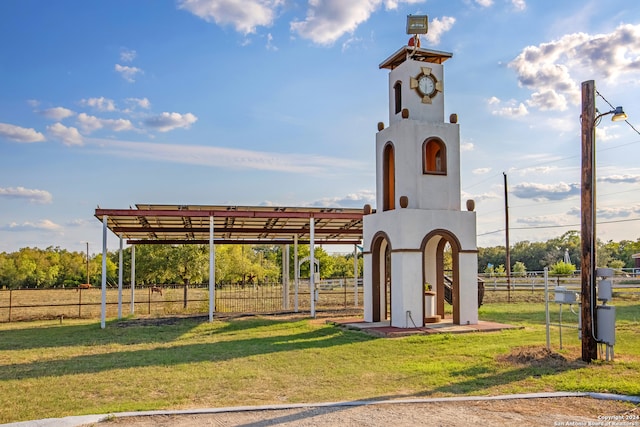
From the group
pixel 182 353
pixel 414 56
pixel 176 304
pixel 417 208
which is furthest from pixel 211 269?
pixel 176 304

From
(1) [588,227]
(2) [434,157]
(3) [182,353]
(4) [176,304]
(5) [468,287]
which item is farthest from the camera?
(4) [176,304]

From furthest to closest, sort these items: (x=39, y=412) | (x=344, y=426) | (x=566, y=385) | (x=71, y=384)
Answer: (x=71, y=384) → (x=566, y=385) → (x=39, y=412) → (x=344, y=426)

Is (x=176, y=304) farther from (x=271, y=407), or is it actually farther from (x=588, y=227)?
(x=271, y=407)

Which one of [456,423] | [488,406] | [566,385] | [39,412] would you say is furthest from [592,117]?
[39,412]

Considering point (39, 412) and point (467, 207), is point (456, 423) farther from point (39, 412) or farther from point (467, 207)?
point (467, 207)

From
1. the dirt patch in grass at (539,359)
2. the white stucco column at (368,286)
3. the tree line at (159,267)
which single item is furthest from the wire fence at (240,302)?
the dirt patch in grass at (539,359)

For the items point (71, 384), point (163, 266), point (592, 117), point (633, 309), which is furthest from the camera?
point (163, 266)

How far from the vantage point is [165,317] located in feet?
71.4

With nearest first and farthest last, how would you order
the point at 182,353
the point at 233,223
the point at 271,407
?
the point at 271,407 → the point at 182,353 → the point at 233,223

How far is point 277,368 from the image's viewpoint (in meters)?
10.3

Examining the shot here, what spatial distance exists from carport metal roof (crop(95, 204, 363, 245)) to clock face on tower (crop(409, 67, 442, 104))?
5.06 m

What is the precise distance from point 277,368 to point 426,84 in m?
10.6

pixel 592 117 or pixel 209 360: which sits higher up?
pixel 592 117

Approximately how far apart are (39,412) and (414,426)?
4.66 metres
